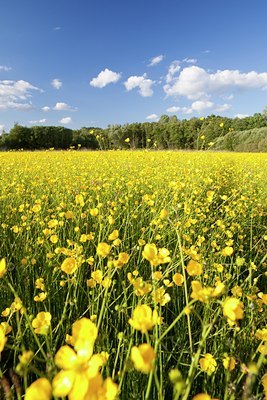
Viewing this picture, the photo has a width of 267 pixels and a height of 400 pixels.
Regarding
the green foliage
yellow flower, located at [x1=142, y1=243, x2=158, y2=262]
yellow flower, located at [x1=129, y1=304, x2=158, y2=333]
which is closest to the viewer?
A: yellow flower, located at [x1=129, y1=304, x2=158, y2=333]

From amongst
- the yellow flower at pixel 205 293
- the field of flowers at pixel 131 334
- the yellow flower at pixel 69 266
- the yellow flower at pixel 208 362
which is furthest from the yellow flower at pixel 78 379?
the yellow flower at pixel 208 362

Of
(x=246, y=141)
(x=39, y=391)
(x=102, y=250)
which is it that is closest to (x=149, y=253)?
(x=102, y=250)

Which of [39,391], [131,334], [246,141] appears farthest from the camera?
[246,141]

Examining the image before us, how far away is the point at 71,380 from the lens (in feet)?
1.47

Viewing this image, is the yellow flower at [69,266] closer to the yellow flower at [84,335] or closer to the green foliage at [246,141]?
the yellow flower at [84,335]

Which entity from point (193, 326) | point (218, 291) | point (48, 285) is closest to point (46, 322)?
point (218, 291)

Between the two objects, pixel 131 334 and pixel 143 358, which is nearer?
pixel 143 358

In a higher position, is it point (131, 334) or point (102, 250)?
point (102, 250)

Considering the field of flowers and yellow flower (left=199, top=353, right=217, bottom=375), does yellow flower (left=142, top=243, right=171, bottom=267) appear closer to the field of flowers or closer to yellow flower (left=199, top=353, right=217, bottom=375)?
the field of flowers

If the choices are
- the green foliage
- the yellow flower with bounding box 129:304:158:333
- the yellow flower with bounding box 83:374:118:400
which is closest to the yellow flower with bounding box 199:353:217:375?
the yellow flower with bounding box 129:304:158:333

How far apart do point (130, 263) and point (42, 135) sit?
121ft

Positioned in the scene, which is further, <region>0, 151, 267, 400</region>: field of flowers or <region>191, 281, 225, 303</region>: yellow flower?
<region>191, 281, 225, 303</region>: yellow flower

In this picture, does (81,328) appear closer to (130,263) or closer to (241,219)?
(130,263)

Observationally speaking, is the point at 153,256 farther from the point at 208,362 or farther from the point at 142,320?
the point at 208,362
